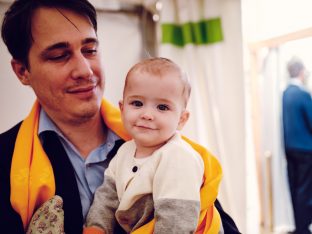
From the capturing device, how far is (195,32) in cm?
182

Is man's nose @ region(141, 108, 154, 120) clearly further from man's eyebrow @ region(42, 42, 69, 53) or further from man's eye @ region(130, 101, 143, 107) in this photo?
man's eyebrow @ region(42, 42, 69, 53)

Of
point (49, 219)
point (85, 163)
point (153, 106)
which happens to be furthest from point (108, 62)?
point (49, 219)

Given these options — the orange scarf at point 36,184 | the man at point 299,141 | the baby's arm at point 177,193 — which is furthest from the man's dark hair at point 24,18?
the man at point 299,141

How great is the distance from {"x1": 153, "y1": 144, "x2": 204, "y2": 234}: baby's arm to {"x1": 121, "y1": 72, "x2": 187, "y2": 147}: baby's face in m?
0.07

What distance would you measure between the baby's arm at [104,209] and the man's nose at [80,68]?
0.29 meters

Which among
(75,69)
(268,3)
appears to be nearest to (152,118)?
(75,69)

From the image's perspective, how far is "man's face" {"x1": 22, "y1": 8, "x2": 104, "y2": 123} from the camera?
3.09ft

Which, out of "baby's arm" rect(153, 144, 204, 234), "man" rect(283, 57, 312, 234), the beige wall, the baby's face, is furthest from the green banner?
"baby's arm" rect(153, 144, 204, 234)

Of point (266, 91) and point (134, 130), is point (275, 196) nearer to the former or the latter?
point (266, 91)

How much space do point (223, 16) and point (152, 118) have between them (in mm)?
1168

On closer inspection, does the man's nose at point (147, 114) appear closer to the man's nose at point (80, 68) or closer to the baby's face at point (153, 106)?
the baby's face at point (153, 106)

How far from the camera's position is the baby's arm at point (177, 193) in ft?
2.32

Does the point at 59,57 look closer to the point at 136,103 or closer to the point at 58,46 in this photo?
the point at 58,46

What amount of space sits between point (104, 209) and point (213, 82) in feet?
3.76
